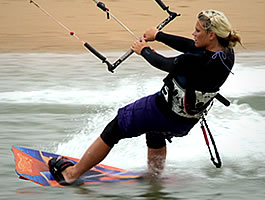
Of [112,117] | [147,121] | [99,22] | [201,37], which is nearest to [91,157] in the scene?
[147,121]

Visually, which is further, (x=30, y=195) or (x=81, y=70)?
(x=81, y=70)

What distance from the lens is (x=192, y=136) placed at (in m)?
7.41

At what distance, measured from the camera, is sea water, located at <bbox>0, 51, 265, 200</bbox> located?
557 cm

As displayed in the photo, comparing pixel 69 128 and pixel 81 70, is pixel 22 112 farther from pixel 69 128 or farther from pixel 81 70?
pixel 81 70

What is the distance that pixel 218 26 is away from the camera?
15.8 ft

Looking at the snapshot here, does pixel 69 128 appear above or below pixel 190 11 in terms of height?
above

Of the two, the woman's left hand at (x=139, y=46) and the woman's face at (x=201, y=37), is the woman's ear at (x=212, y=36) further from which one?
the woman's left hand at (x=139, y=46)

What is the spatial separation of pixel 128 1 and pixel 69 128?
11042 mm

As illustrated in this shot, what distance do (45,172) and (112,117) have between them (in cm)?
247

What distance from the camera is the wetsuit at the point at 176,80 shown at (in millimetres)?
4855

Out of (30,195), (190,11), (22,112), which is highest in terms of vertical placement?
(30,195)

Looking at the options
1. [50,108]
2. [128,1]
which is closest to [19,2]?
[128,1]

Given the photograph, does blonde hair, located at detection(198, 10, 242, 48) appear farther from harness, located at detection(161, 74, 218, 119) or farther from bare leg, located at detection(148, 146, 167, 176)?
bare leg, located at detection(148, 146, 167, 176)

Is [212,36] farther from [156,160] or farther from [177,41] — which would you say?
[156,160]
